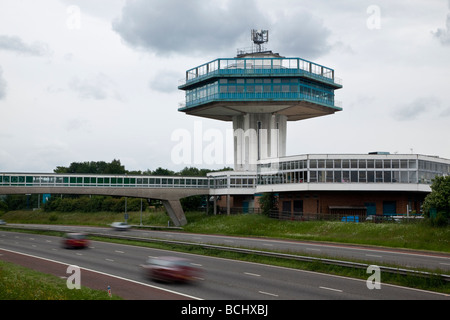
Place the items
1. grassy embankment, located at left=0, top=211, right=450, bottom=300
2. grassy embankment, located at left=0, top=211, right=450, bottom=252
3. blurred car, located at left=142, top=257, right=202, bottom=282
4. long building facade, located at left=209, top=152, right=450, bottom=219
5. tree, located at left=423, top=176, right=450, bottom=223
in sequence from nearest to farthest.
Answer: grassy embankment, located at left=0, top=211, right=450, bottom=300 < blurred car, located at left=142, top=257, right=202, bottom=282 < grassy embankment, located at left=0, top=211, right=450, bottom=252 < tree, located at left=423, top=176, right=450, bottom=223 < long building facade, located at left=209, top=152, right=450, bottom=219

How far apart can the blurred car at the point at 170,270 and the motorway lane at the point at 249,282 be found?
1.25 ft

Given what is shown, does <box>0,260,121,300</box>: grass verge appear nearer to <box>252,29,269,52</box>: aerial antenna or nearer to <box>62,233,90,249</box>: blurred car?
<box>62,233,90,249</box>: blurred car

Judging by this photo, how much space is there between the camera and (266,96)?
8088 centimetres

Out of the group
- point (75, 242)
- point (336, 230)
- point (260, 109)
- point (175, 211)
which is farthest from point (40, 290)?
point (260, 109)

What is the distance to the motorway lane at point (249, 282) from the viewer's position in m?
20.9

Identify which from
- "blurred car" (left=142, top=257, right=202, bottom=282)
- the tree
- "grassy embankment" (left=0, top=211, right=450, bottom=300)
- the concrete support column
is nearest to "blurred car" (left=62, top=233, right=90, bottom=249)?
"grassy embankment" (left=0, top=211, right=450, bottom=300)

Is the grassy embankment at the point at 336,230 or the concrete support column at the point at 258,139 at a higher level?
the concrete support column at the point at 258,139

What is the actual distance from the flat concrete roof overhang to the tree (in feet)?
115

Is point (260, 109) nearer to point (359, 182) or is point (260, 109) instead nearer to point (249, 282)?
point (359, 182)

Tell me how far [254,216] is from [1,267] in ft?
149

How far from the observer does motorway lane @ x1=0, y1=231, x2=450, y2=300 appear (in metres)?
20.9

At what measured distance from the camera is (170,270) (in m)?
23.8

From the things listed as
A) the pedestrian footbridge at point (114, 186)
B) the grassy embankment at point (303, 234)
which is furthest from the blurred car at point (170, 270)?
the pedestrian footbridge at point (114, 186)

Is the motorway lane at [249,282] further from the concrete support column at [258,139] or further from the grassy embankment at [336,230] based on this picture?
the concrete support column at [258,139]
